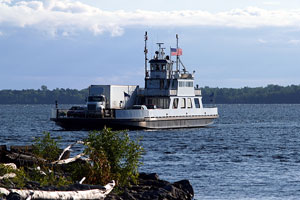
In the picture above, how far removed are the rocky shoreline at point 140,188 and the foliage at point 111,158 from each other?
0.55m

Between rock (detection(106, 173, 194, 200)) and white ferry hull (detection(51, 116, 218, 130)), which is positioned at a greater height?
white ferry hull (detection(51, 116, 218, 130))

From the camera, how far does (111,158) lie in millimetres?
24469

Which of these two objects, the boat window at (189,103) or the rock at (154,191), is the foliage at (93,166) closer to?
the rock at (154,191)

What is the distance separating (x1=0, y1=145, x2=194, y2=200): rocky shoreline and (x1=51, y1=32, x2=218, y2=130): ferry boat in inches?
1358

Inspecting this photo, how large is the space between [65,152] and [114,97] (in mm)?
41502

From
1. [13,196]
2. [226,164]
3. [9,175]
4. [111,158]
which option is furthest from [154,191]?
[226,164]

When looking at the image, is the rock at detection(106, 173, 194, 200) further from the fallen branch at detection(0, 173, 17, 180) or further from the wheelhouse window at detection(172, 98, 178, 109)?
the wheelhouse window at detection(172, 98, 178, 109)

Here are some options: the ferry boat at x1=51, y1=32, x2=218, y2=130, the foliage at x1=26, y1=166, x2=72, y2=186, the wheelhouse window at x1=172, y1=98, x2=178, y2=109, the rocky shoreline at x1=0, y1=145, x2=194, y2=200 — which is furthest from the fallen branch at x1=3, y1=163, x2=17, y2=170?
the wheelhouse window at x1=172, y1=98, x2=178, y2=109

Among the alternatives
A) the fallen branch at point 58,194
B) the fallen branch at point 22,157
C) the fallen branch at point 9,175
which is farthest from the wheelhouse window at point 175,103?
the fallen branch at point 58,194

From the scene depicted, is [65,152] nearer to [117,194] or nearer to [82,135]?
[117,194]

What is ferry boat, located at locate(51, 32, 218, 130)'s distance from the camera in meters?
61.2

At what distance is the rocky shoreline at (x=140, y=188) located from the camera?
19.5 metres

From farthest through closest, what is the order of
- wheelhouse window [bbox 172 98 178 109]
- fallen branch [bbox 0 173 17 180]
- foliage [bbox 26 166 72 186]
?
wheelhouse window [bbox 172 98 178 109] < foliage [bbox 26 166 72 186] < fallen branch [bbox 0 173 17 180]

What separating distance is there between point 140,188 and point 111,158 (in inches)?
68.2
